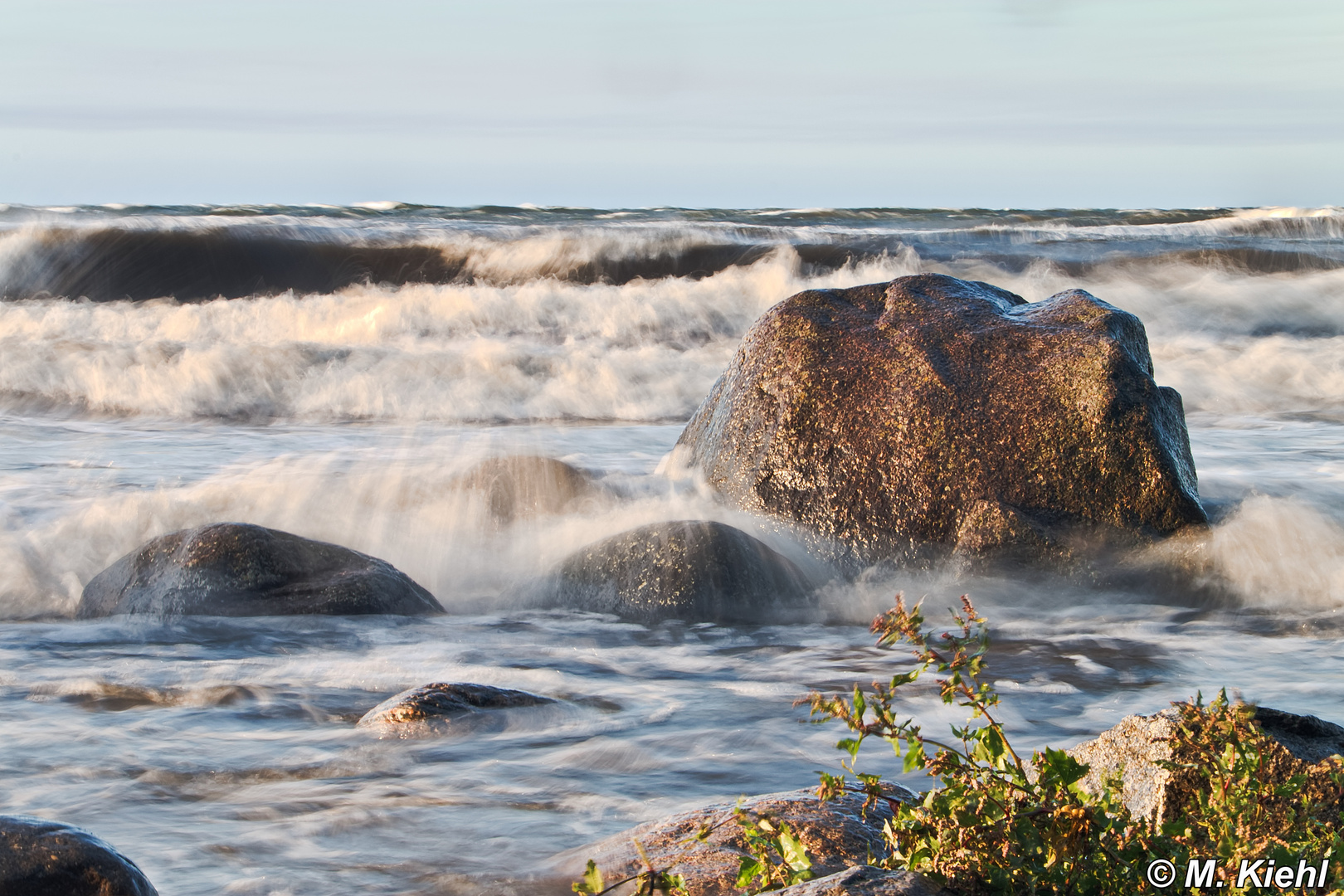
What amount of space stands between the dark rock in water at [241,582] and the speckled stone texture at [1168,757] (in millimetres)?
3257

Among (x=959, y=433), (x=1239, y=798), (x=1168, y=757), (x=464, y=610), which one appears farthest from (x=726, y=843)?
(x=959, y=433)

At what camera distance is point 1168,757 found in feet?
7.30

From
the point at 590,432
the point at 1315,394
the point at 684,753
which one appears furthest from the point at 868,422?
the point at 1315,394

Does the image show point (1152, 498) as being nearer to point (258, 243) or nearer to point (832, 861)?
point (832, 861)

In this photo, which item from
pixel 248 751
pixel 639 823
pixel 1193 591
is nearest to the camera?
pixel 639 823

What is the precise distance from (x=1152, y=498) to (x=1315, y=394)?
26.3ft

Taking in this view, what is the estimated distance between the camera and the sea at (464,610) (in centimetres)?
311

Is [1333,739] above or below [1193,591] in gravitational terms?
above

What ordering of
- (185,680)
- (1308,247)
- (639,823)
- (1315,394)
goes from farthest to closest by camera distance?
(1308,247) < (1315,394) < (185,680) < (639,823)

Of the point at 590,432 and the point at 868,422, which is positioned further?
the point at 590,432

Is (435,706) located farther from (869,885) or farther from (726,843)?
(869,885)

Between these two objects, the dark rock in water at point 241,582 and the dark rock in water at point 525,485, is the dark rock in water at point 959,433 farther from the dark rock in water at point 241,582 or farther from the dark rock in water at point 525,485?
the dark rock in water at point 241,582

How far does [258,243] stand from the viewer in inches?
720

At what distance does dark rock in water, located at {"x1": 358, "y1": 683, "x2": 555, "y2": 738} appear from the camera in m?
3.56
